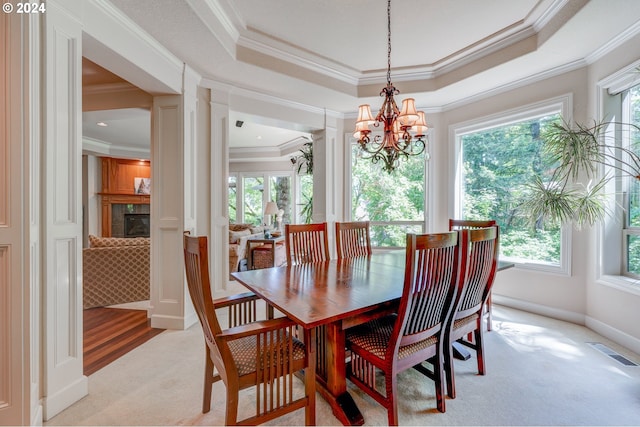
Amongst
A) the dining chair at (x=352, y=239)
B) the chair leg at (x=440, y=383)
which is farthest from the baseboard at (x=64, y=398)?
the chair leg at (x=440, y=383)

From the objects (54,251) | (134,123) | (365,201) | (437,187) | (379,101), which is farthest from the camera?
(134,123)

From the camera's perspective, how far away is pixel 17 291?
4.68 feet

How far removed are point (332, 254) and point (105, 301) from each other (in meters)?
2.94

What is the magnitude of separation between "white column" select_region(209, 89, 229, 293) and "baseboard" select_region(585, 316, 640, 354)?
380 cm

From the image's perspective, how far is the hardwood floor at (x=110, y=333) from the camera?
2.31m

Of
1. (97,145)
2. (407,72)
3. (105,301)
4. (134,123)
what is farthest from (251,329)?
(97,145)

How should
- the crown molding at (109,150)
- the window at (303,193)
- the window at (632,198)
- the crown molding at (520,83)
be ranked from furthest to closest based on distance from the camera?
the window at (303,193), the crown molding at (109,150), the crown molding at (520,83), the window at (632,198)

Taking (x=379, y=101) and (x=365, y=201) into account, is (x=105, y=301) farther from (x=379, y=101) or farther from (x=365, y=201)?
(x=379, y=101)

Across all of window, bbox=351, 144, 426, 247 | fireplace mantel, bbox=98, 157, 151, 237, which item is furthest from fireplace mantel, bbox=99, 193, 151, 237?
window, bbox=351, 144, 426, 247

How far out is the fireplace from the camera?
711 centimetres

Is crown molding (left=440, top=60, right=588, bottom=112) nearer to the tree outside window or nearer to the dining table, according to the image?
the tree outside window

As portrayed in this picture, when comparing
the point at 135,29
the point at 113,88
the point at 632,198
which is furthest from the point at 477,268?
the point at 113,88

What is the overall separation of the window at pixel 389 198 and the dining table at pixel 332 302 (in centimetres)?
229

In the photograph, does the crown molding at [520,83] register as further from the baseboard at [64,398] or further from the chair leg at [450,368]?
the baseboard at [64,398]
